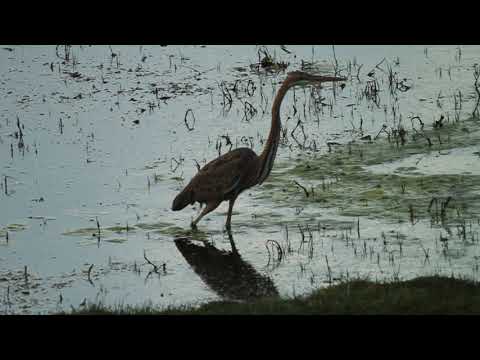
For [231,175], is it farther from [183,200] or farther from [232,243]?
[232,243]

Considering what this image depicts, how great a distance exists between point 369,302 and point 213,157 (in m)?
5.93

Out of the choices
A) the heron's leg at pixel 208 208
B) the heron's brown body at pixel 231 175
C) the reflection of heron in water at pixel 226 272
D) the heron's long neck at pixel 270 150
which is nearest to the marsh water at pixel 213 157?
the reflection of heron in water at pixel 226 272

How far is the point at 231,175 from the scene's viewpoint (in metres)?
11.4

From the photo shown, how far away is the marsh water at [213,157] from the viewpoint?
9789mm

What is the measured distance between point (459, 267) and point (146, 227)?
11.8ft

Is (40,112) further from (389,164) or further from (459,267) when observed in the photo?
(459,267)

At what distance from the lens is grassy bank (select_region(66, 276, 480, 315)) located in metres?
7.88

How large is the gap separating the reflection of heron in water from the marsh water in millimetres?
27

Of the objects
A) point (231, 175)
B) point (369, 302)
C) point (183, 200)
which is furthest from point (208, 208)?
point (369, 302)

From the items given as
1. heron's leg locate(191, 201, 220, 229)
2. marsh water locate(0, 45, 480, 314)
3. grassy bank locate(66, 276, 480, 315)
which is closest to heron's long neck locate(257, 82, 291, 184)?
marsh water locate(0, 45, 480, 314)

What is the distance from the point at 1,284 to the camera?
31.7 feet

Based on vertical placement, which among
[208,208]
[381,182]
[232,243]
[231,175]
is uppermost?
[231,175]

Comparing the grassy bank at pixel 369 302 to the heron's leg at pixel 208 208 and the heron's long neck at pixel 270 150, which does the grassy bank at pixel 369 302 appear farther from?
the heron's long neck at pixel 270 150

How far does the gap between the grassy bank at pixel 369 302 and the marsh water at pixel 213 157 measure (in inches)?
26.2
